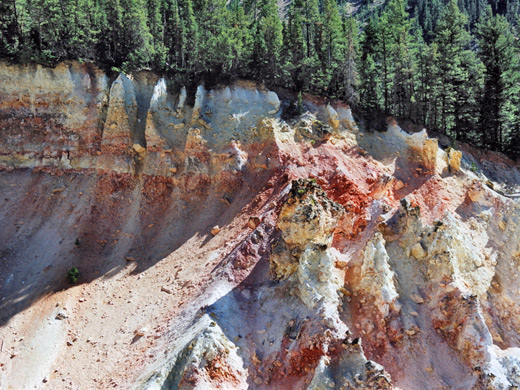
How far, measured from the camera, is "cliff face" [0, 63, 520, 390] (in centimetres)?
1622

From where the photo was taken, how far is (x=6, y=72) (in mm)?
31219

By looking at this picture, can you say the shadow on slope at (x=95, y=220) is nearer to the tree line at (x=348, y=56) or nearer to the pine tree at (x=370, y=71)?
the tree line at (x=348, y=56)

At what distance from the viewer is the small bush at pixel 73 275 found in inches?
931

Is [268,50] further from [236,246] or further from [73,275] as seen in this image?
[73,275]

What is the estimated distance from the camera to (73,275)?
2372 cm

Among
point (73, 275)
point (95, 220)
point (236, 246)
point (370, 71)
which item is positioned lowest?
point (73, 275)

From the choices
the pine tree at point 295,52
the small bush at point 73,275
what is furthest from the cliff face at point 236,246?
the pine tree at point 295,52

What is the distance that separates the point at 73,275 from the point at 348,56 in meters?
25.4

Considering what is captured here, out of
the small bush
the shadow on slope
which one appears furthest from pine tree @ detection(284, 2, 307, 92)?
the small bush

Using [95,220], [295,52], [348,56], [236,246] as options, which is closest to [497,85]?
[348,56]

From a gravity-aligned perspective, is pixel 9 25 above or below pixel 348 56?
above

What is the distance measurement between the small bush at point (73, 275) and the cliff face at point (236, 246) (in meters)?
0.44

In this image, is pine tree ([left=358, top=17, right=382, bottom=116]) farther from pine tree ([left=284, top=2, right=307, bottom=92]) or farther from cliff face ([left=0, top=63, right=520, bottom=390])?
cliff face ([left=0, top=63, right=520, bottom=390])

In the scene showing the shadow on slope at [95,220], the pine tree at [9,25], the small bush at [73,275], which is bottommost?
the small bush at [73,275]
